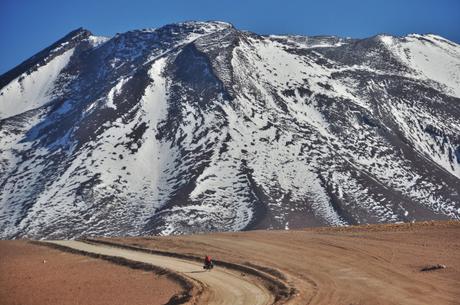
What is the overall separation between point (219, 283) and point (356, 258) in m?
7.77

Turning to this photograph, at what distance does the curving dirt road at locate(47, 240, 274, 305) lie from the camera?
24172 mm

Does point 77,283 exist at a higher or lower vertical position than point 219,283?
higher

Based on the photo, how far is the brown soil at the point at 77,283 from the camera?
27.4 metres

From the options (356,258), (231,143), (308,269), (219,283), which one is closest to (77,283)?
(219,283)

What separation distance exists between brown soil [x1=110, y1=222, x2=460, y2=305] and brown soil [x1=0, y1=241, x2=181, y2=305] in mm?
5883

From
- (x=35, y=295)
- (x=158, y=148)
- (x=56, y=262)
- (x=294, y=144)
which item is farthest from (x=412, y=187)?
(x=35, y=295)

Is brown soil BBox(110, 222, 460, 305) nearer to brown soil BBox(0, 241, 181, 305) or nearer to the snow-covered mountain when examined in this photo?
brown soil BBox(0, 241, 181, 305)

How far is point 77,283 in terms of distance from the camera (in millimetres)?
32312

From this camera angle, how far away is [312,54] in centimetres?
19112

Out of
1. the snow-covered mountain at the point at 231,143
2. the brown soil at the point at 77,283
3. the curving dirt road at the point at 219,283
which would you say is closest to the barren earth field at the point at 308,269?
the brown soil at the point at 77,283

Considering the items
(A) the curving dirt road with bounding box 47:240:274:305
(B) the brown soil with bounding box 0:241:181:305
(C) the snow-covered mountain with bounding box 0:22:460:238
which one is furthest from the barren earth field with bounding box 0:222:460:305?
(C) the snow-covered mountain with bounding box 0:22:460:238

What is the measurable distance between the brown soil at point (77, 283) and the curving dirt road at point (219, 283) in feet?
5.71

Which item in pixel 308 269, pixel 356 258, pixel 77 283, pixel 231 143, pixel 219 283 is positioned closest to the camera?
pixel 219 283

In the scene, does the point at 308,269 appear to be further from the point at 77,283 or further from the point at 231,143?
the point at 231,143
